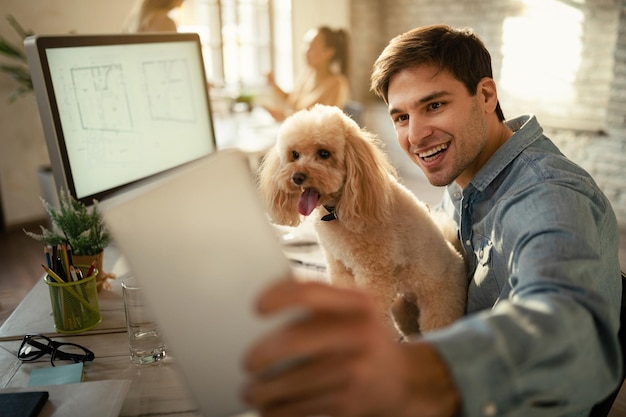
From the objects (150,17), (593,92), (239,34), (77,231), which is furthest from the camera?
(239,34)

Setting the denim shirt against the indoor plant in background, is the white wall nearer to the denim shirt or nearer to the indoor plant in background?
the indoor plant in background

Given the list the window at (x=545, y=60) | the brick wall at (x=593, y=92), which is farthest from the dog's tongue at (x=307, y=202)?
the window at (x=545, y=60)

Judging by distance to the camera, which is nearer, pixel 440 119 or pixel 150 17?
pixel 440 119

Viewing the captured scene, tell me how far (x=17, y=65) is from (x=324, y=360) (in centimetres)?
446

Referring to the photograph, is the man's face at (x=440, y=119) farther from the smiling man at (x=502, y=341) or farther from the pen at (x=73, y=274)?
the pen at (x=73, y=274)

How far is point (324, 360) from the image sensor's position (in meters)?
0.41

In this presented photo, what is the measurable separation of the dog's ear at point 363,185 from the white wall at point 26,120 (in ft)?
12.3

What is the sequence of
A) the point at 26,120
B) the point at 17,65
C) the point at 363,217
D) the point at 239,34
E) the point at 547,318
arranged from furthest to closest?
the point at 239,34
the point at 26,120
the point at 17,65
the point at 363,217
the point at 547,318

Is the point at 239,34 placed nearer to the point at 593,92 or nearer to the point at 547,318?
the point at 593,92

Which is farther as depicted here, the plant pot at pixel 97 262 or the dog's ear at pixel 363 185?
the dog's ear at pixel 363 185

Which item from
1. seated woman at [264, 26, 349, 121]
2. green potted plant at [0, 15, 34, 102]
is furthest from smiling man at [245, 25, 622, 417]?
green potted plant at [0, 15, 34, 102]

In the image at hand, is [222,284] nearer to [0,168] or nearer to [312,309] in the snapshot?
[312,309]

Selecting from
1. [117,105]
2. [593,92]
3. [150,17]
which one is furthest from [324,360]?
[593,92]

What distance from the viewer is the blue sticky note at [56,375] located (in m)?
0.83
